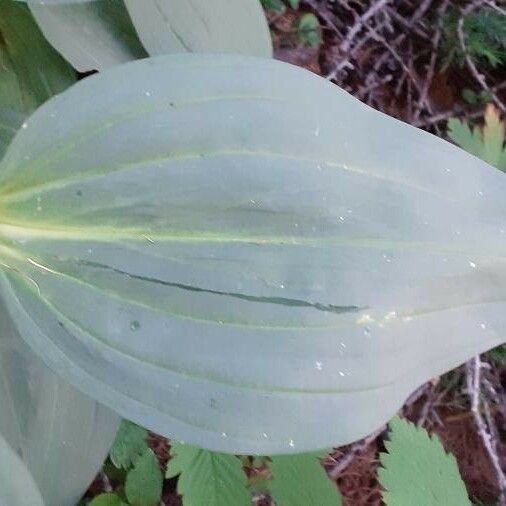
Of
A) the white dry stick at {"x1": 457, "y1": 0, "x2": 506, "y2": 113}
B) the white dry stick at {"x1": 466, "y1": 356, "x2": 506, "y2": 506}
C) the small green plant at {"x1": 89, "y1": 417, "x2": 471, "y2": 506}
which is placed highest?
the white dry stick at {"x1": 457, "y1": 0, "x2": 506, "y2": 113}

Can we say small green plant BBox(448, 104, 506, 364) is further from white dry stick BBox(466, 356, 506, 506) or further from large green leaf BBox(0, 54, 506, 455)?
large green leaf BBox(0, 54, 506, 455)

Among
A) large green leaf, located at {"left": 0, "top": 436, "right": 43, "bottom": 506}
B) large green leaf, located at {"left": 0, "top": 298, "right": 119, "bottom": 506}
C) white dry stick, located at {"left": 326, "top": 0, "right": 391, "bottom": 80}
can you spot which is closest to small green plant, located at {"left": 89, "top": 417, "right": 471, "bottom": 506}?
large green leaf, located at {"left": 0, "top": 298, "right": 119, "bottom": 506}

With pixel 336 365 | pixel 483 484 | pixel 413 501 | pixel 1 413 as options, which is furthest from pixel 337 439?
pixel 483 484

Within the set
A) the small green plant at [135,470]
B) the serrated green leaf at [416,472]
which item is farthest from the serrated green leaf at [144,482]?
the serrated green leaf at [416,472]

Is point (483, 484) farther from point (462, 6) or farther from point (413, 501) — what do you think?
point (462, 6)

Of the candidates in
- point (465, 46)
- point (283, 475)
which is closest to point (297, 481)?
point (283, 475)

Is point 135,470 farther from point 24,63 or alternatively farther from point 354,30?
point 354,30
